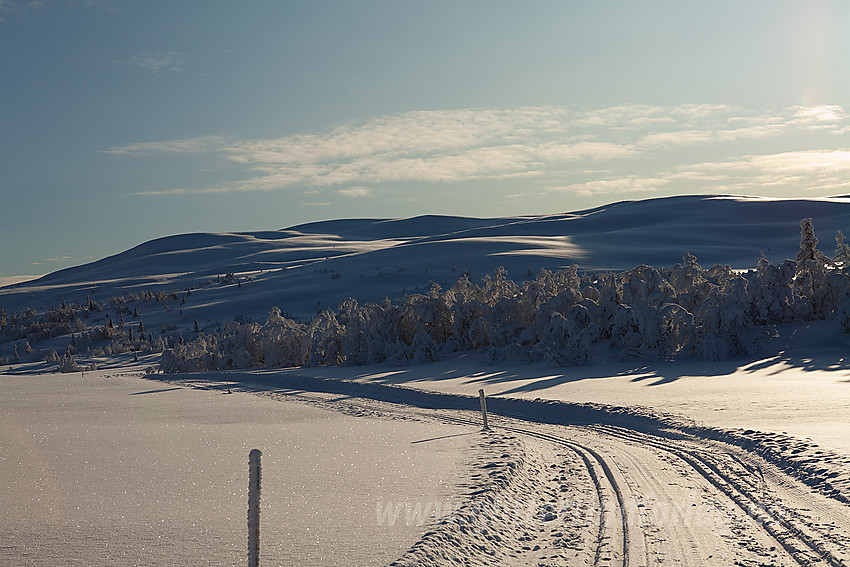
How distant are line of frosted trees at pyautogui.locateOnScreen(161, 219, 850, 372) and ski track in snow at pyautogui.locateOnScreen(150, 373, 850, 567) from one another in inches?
408

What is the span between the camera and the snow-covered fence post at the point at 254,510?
426cm

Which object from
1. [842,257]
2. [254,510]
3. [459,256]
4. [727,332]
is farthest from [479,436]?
[459,256]

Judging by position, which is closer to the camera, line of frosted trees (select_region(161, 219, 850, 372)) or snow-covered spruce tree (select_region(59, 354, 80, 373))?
line of frosted trees (select_region(161, 219, 850, 372))

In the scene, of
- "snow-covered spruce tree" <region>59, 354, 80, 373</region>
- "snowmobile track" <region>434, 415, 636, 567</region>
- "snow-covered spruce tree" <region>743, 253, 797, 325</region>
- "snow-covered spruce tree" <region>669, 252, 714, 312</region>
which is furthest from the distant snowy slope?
"snowmobile track" <region>434, 415, 636, 567</region>

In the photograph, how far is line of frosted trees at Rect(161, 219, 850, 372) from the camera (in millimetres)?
19828

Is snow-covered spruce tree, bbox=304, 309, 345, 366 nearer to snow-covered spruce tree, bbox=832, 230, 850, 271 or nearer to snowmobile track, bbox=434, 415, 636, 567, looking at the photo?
snow-covered spruce tree, bbox=832, 230, 850, 271

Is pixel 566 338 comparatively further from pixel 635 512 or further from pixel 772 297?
pixel 635 512

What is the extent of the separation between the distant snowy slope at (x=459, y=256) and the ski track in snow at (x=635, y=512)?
3390cm

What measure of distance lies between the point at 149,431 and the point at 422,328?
44.6 ft

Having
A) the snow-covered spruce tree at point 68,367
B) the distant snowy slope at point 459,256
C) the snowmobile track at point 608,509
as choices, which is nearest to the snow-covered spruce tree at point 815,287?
the snowmobile track at point 608,509

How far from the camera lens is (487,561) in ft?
17.6

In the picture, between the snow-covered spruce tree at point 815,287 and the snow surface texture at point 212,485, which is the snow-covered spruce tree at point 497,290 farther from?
the snow surface texture at point 212,485

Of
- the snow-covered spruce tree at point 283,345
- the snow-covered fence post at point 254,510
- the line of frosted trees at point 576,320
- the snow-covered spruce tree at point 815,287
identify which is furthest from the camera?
the snow-covered spruce tree at point 283,345

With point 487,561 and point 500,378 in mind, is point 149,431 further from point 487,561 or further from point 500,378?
point 500,378
